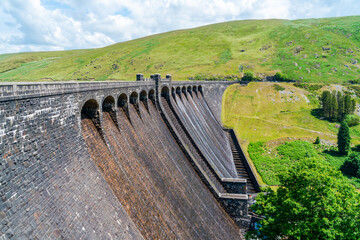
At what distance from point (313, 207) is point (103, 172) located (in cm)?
1682

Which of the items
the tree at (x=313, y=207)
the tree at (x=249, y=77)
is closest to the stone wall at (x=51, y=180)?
the tree at (x=313, y=207)

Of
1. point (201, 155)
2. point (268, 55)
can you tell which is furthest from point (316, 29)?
point (201, 155)

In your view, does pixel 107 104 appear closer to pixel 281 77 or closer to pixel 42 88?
pixel 42 88

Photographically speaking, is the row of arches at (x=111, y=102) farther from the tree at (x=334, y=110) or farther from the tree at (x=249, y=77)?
the tree at (x=249, y=77)

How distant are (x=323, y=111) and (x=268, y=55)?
84.1 meters

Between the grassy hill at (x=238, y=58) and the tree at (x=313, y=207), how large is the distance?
107709mm

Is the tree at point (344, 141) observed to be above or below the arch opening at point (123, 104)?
below

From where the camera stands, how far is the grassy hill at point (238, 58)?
4843 inches

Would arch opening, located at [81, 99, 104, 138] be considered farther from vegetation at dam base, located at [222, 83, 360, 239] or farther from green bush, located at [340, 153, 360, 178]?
green bush, located at [340, 153, 360, 178]

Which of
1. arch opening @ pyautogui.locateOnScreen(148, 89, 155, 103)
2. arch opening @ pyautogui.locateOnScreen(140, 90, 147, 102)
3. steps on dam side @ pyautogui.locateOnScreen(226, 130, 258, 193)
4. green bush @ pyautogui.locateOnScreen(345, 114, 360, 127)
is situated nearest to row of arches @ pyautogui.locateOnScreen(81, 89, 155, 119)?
arch opening @ pyautogui.locateOnScreen(140, 90, 147, 102)

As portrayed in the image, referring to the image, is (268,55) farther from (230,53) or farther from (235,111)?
(235,111)

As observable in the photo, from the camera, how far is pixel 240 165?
5000 centimetres

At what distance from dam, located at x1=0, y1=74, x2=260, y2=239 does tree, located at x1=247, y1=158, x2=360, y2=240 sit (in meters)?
7.91

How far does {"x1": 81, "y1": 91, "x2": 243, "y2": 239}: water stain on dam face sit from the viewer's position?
16562 millimetres
